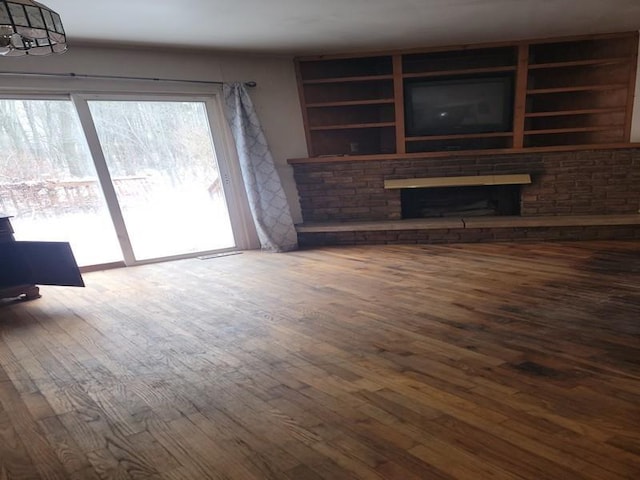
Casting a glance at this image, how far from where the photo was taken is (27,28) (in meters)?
1.52

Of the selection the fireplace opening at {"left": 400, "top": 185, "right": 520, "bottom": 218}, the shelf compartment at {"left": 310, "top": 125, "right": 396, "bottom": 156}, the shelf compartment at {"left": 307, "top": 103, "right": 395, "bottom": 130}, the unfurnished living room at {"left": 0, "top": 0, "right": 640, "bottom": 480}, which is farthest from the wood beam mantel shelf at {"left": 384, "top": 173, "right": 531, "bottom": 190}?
the shelf compartment at {"left": 307, "top": 103, "right": 395, "bottom": 130}

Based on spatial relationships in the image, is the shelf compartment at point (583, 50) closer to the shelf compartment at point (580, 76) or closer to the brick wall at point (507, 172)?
the shelf compartment at point (580, 76)

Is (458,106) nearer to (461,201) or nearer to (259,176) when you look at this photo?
(461,201)

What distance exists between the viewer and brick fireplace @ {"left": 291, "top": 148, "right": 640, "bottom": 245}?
3.72 metres

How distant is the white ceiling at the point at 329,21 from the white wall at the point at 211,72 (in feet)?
0.79

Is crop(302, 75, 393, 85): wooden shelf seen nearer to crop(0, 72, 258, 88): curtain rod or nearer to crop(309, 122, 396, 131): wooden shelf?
crop(309, 122, 396, 131): wooden shelf

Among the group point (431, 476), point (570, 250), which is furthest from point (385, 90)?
point (431, 476)

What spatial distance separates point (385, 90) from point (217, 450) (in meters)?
4.15

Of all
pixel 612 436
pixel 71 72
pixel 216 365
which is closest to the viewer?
pixel 612 436

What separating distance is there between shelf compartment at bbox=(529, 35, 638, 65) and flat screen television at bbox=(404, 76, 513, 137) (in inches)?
21.4

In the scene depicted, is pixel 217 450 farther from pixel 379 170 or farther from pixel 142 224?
pixel 379 170

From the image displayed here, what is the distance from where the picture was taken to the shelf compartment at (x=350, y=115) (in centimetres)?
438

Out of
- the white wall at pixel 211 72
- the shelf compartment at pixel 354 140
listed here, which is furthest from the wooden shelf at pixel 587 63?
the white wall at pixel 211 72

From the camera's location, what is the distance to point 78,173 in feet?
11.6
